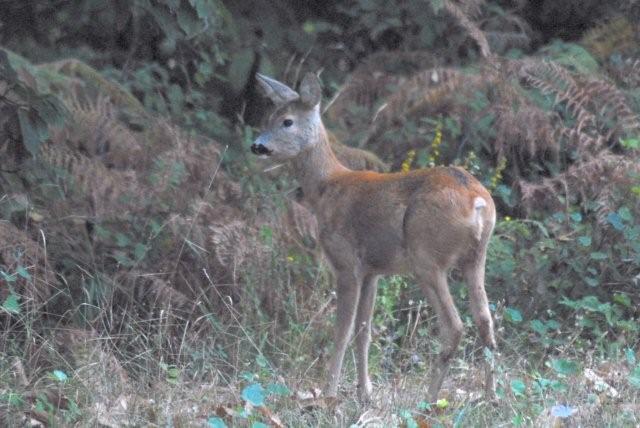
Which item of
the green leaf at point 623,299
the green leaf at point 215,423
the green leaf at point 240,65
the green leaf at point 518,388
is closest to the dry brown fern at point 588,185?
the green leaf at point 623,299

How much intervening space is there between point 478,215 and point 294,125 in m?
1.41

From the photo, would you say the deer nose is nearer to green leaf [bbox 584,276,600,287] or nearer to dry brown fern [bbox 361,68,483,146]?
green leaf [bbox 584,276,600,287]

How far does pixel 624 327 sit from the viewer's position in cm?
668

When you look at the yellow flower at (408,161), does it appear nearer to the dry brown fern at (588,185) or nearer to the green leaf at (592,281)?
the dry brown fern at (588,185)

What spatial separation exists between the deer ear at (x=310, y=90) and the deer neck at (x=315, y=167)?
0.56ft

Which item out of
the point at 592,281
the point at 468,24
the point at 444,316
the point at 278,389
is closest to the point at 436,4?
the point at 468,24

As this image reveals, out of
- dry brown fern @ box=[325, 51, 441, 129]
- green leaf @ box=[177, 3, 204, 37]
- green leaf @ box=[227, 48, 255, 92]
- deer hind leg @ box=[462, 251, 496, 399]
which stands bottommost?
dry brown fern @ box=[325, 51, 441, 129]

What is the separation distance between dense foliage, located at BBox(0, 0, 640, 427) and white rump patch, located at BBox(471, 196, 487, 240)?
0.61 metres

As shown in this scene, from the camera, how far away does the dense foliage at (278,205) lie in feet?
17.8

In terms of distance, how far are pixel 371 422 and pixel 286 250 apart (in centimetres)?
250

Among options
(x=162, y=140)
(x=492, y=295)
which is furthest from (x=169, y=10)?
(x=492, y=295)

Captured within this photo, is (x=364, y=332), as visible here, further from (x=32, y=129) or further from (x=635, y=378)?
(x=32, y=129)

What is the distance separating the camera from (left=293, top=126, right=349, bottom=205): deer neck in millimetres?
6650

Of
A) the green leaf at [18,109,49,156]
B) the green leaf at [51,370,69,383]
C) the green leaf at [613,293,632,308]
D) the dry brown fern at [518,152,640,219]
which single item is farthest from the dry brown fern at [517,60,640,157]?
the green leaf at [51,370,69,383]
